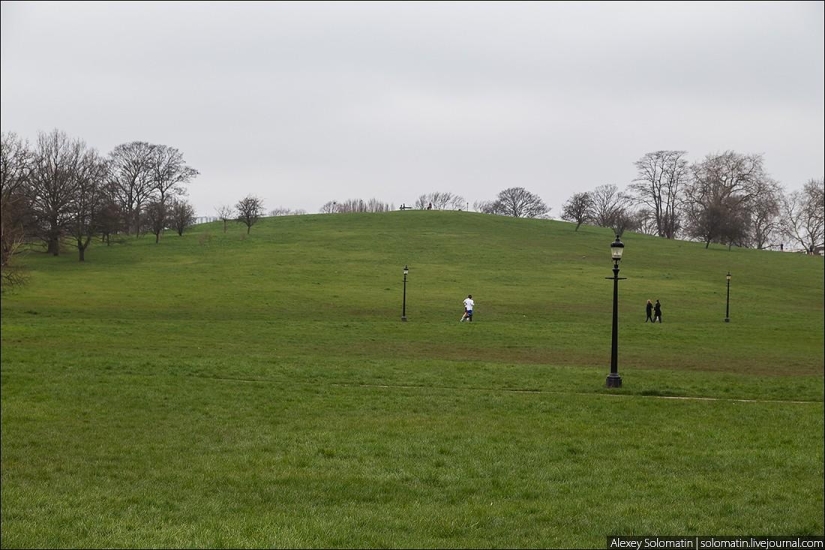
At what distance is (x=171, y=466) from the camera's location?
10.4 m

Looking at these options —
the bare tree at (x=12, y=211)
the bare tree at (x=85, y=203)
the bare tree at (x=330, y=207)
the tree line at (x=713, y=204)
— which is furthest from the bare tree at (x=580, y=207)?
the bare tree at (x=330, y=207)

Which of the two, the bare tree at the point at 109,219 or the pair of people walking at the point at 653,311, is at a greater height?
the bare tree at the point at 109,219

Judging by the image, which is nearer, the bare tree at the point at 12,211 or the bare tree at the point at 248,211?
the bare tree at the point at 12,211

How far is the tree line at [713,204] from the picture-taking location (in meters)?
25.2

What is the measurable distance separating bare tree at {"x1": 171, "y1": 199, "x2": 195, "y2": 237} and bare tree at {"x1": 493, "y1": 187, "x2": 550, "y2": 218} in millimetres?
31369

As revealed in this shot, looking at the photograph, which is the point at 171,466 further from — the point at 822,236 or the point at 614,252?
the point at 822,236

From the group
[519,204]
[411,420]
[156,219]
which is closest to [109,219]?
[156,219]

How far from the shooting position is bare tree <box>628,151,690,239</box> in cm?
2875

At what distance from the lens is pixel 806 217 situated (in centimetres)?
2472

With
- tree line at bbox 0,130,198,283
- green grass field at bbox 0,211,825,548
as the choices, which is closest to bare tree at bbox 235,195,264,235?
tree line at bbox 0,130,198,283

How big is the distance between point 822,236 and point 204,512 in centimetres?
2231

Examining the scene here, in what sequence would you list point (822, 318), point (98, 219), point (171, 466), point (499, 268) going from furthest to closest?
point (98, 219), point (499, 268), point (822, 318), point (171, 466)

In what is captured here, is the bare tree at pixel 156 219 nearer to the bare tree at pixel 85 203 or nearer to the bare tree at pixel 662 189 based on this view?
the bare tree at pixel 85 203

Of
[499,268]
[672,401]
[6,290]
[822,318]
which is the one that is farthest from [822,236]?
[6,290]
